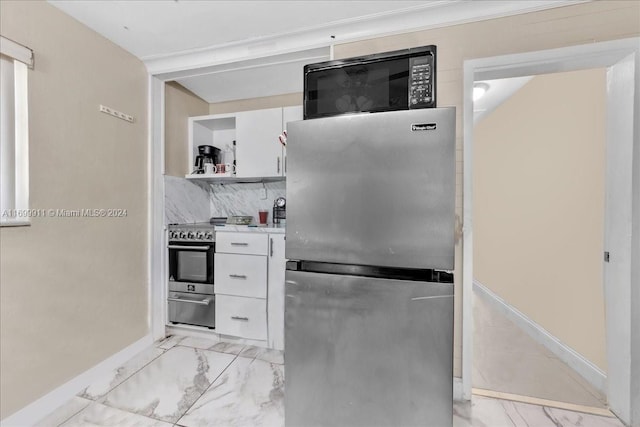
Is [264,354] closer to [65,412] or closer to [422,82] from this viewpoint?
[65,412]

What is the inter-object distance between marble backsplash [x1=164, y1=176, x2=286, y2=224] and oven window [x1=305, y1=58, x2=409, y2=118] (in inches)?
70.1

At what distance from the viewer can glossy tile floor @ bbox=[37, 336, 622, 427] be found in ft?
4.91

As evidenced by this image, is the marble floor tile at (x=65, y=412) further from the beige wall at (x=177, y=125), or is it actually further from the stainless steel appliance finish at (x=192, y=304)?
the beige wall at (x=177, y=125)

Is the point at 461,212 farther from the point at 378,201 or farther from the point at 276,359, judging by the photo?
the point at 276,359

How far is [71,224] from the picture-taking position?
5.70ft

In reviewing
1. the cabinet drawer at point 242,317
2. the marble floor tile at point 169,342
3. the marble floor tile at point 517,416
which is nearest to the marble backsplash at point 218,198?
the cabinet drawer at point 242,317

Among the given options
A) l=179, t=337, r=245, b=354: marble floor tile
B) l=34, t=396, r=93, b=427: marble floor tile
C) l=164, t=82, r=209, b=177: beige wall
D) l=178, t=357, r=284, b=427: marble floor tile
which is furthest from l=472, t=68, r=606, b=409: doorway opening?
l=164, t=82, r=209, b=177: beige wall

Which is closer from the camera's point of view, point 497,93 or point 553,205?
point 553,205

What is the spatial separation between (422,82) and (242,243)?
1.86 metres

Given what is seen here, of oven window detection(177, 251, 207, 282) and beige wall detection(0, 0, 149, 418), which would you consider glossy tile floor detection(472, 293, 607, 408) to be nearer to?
oven window detection(177, 251, 207, 282)

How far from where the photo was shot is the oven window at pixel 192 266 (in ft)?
7.98

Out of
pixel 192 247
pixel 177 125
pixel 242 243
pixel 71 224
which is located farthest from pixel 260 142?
pixel 71 224

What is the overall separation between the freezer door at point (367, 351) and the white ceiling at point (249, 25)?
1672 mm

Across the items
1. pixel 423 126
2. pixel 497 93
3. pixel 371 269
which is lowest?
pixel 371 269
